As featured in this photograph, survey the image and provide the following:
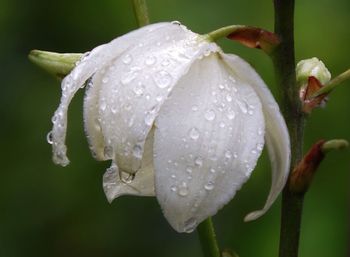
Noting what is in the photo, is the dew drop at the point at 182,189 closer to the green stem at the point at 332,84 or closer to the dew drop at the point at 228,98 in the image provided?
the dew drop at the point at 228,98

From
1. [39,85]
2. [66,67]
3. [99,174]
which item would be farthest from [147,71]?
[39,85]

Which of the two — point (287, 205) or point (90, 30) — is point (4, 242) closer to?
point (90, 30)

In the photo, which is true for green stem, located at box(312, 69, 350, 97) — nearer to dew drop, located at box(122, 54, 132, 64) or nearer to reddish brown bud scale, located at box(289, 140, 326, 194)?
reddish brown bud scale, located at box(289, 140, 326, 194)

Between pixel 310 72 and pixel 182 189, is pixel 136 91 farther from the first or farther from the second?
pixel 310 72

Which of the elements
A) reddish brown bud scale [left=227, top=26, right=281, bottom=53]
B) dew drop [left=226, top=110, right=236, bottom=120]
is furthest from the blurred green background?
dew drop [left=226, top=110, right=236, bottom=120]

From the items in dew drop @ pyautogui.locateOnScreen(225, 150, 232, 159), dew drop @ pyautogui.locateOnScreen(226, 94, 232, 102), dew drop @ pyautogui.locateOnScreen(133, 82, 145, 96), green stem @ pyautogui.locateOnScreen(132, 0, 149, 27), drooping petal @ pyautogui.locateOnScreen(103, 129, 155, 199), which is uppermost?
green stem @ pyautogui.locateOnScreen(132, 0, 149, 27)
